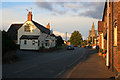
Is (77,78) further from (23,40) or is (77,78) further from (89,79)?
(23,40)

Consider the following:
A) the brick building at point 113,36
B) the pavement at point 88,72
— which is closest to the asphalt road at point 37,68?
the pavement at point 88,72

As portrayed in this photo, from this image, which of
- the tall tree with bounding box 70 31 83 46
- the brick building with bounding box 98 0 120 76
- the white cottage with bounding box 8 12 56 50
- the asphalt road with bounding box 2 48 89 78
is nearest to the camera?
the brick building with bounding box 98 0 120 76

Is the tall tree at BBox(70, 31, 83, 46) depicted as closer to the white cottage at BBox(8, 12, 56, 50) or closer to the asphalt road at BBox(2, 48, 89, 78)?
the white cottage at BBox(8, 12, 56, 50)

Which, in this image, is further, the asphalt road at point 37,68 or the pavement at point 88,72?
the asphalt road at point 37,68

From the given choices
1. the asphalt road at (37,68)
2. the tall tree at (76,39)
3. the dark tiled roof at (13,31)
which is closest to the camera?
the asphalt road at (37,68)

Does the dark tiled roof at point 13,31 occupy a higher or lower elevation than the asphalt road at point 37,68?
higher

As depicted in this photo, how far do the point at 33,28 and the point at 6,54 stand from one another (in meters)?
22.1

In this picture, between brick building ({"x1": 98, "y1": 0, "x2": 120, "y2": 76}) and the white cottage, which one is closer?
brick building ({"x1": 98, "y1": 0, "x2": 120, "y2": 76})

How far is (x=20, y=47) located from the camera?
119 feet

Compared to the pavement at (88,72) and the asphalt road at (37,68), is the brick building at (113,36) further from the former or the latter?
the asphalt road at (37,68)

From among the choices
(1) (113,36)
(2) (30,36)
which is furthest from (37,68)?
(2) (30,36)

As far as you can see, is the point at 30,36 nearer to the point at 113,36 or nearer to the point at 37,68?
the point at 37,68

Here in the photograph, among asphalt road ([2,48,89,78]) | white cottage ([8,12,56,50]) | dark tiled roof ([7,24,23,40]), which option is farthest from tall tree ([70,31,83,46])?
asphalt road ([2,48,89,78])

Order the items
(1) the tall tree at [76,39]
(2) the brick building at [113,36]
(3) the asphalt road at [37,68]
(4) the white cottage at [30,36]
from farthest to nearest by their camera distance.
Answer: (1) the tall tree at [76,39], (4) the white cottage at [30,36], (3) the asphalt road at [37,68], (2) the brick building at [113,36]
